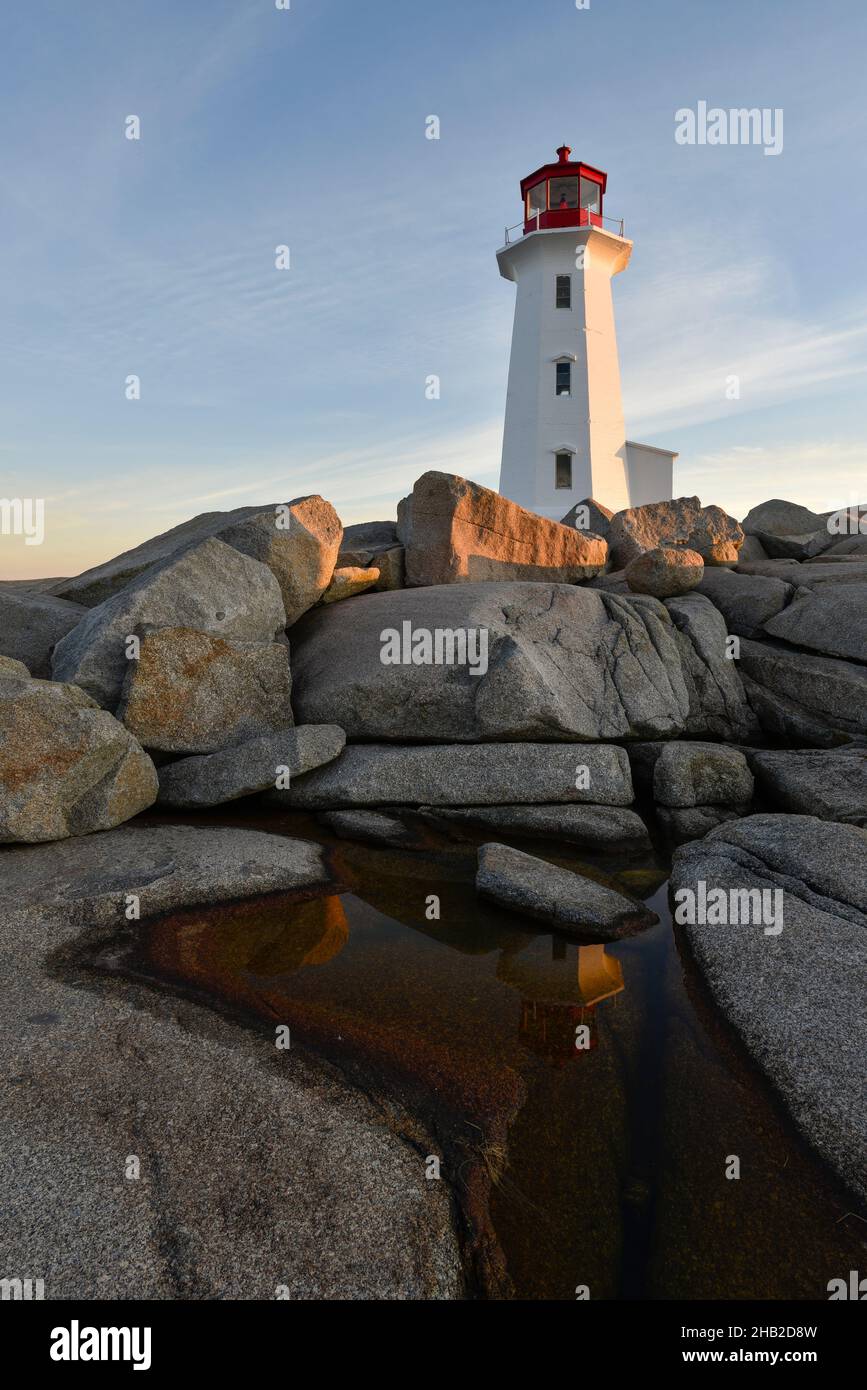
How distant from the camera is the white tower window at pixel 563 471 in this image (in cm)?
3928

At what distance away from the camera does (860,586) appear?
16031 mm

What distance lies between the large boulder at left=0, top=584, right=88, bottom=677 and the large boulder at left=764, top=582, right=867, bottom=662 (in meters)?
13.8

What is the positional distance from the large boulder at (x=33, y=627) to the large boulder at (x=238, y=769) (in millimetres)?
3416

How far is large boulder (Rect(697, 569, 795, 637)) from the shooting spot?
16484mm

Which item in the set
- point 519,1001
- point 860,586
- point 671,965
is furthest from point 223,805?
point 860,586

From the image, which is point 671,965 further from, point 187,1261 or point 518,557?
point 518,557

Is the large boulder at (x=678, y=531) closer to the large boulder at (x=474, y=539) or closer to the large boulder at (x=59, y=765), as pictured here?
the large boulder at (x=474, y=539)

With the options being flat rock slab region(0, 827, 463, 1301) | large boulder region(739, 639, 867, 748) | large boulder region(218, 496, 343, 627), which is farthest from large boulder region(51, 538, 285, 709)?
large boulder region(739, 639, 867, 748)

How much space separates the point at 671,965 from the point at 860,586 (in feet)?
37.9

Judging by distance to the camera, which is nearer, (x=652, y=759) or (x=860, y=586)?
(x=652, y=759)

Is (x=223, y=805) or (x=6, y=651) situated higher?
(x=6, y=651)

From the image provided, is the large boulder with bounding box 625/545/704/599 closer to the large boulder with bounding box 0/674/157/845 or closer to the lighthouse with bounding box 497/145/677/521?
the large boulder with bounding box 0/674/157/845

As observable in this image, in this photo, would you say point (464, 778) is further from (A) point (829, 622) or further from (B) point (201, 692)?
(A) point (829, 622)
